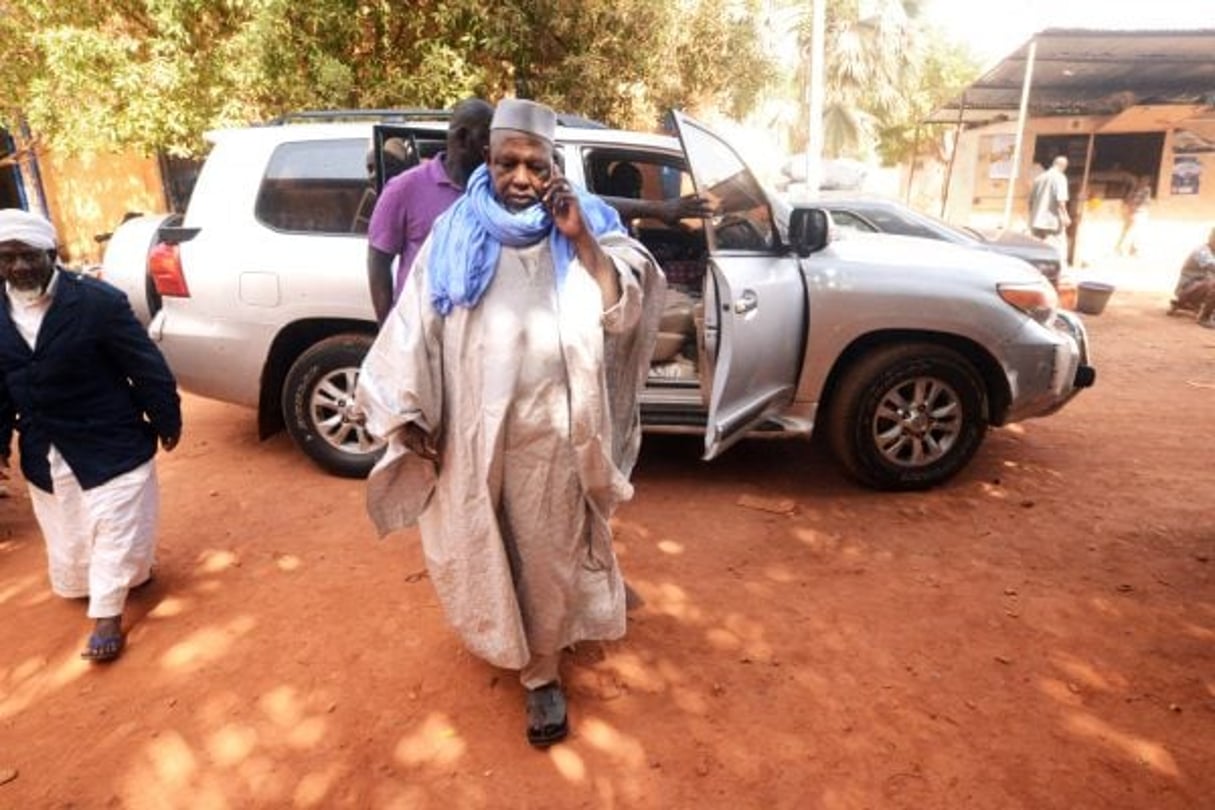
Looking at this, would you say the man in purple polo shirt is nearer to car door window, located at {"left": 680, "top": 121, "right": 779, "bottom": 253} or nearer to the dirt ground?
car door window, located at {"left": 680, "top": 121, "right": 779, "bottom": 253}

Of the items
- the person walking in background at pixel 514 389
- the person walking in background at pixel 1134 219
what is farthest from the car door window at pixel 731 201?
the person walking in background at pixel 1134 219

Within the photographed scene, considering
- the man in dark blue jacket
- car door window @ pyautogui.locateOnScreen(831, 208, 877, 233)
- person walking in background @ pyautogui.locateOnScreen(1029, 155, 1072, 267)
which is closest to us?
the man in dark blue jacket

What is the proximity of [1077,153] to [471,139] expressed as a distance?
61.8ft

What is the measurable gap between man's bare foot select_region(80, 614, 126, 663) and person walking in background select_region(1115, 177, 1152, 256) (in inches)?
742

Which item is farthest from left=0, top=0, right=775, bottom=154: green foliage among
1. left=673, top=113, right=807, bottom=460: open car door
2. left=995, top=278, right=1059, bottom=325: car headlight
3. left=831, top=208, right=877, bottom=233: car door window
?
left=995, top=278, right=1059, bottom=325: car headlight

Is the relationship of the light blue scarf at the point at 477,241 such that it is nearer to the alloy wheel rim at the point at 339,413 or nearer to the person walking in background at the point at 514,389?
the person walking in background at the point at 514,389

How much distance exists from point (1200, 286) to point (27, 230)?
1166 centimetres

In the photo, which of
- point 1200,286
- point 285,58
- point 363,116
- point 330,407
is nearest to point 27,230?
point 330,407

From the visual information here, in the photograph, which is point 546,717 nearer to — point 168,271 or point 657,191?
point 657,191

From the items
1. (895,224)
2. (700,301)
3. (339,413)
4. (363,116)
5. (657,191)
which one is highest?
(363,116)

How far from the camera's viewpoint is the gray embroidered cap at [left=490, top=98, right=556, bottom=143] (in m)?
2.10

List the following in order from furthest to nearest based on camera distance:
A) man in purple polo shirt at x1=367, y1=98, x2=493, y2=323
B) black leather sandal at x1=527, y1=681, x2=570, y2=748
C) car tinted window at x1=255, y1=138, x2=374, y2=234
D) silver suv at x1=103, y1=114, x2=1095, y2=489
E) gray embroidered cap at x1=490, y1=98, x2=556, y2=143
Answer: car tinted window at x1=255, y1=138, x2=374, y2=234
silver suv at x1=103, y1=114, x2=1095, y2=489
man in purple polo shirt at x1=367, y1=98, x2=493, y2=323
black leather sandal at x1=527, y1=681, x2=570, y2=748
gray embroidered cap at x1=490, y1=98, x2=556, y2=143

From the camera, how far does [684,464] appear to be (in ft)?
16.2

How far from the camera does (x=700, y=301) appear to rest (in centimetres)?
400
